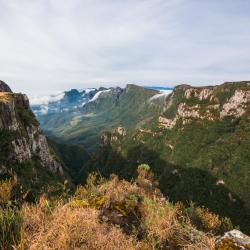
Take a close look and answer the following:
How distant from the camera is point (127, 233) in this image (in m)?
11.9

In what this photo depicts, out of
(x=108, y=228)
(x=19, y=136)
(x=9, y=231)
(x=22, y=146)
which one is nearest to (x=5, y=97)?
(x=19, y=136)

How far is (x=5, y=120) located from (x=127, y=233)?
13332 cm

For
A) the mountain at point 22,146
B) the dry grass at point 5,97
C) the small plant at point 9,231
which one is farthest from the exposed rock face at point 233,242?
the dry grass at point 5,97

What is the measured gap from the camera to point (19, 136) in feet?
464

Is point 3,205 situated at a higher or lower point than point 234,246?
lower

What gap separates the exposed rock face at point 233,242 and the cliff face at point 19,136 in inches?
4340

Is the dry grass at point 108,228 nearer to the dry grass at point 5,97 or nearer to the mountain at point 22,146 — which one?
the mountain at point 22,146

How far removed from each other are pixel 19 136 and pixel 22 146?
4442 mm

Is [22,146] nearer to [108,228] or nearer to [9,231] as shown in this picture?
[108,228]

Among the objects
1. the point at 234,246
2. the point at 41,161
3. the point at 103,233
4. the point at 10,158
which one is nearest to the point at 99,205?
the point at 103,233

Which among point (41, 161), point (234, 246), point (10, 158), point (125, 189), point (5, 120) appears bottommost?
point (41, 161)

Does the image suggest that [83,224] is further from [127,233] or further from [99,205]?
[99,205]

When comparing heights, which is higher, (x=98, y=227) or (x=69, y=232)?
(x=69, y=232)

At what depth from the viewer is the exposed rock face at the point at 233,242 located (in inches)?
350
